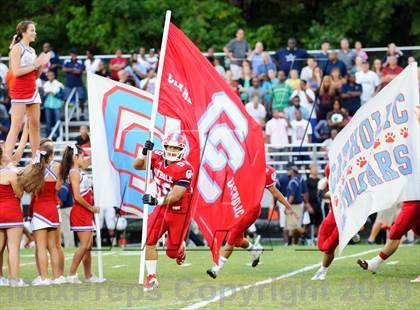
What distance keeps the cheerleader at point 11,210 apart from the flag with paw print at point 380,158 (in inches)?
162

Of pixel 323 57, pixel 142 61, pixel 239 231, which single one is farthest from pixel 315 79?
pixel 239 231

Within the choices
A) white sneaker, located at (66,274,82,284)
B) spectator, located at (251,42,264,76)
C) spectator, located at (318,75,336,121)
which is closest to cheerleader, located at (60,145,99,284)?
white sneaker, located at (66,274,82,284)

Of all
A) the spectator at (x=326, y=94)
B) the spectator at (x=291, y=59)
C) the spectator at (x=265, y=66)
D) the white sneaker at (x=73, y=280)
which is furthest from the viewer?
the spectator at (x=291, y=59)

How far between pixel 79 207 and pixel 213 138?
84.1 inches

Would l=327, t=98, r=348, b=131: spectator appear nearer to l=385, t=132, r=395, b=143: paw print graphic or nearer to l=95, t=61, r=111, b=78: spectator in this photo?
l=95, t=61, r=111, b=78: spectator

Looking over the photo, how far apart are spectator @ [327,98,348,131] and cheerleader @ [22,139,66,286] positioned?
34.3 feet

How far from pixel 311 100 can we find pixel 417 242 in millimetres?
3917

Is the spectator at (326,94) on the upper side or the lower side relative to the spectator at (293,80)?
lower

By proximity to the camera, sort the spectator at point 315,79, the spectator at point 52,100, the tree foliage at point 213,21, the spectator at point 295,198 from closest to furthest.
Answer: the spectator at point 295,198
the spectator at point 315,79
the spectator at point 52,100
the tree foliage at point 213,21

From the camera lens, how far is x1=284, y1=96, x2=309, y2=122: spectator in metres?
25.9

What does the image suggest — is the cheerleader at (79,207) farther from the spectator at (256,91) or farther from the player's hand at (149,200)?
the spectator at (256,91)

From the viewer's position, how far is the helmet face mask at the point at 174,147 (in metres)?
14.0

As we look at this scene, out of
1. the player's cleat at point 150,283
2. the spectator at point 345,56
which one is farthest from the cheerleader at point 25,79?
the spectator at point 345,56

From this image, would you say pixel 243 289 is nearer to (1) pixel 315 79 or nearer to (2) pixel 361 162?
(2) pixel 361 162
